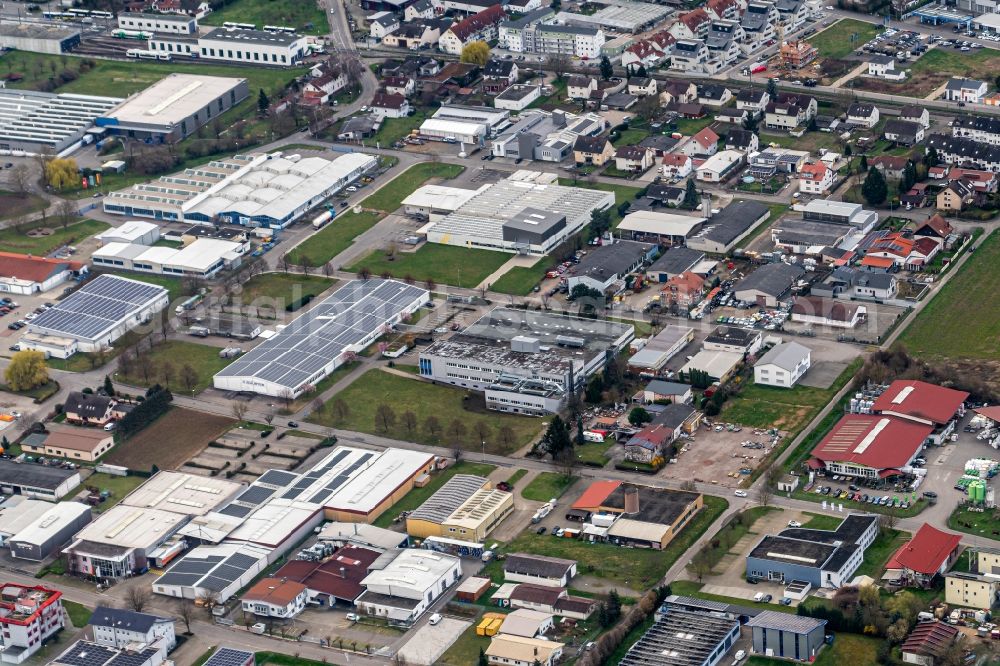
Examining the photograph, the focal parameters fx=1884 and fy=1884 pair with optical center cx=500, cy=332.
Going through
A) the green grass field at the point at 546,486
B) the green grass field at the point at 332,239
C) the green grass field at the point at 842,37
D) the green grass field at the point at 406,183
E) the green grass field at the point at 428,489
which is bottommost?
the green grass field at the point at 406,183

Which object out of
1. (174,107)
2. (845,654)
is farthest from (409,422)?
(174,107)

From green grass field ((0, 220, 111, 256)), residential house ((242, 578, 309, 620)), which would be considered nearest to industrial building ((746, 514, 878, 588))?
residential house ((242, 578, 309, 620))

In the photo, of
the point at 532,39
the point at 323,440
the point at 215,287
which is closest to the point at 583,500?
the point at 323,440

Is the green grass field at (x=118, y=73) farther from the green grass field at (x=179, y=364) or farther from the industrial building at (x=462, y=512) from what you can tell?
the industrial building at (x=462, y=512)

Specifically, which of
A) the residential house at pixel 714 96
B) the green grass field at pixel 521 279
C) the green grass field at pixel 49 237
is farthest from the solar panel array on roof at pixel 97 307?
the residential house at pixel 714 96

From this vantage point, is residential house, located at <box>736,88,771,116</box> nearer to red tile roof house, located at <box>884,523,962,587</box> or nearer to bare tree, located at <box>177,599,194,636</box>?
red tile roof house, located at <box>884,523,962,587</box>

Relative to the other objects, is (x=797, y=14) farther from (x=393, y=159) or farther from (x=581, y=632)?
(x=581, y=632)
